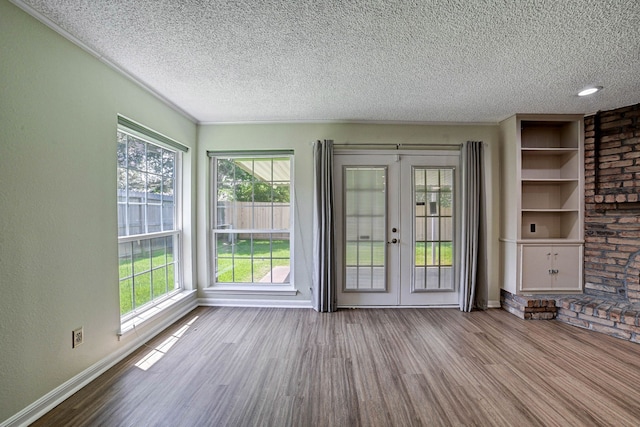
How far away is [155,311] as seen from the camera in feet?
8.70

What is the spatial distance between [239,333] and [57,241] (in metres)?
1.72

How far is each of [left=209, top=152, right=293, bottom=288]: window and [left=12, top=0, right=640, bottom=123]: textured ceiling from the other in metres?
0.86

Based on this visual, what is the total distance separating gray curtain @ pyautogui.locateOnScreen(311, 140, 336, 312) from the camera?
10.6 ft

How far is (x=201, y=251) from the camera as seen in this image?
3.44 m

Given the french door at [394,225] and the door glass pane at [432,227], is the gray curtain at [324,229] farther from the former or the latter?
the door glass pane at [432,227]

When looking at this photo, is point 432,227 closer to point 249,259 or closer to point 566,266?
point 566,266

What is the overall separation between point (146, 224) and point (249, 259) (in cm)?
130

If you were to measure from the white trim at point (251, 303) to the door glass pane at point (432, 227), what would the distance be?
1.55 metres

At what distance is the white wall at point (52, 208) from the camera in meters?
1.46

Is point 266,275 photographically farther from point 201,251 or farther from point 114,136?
point 114,136

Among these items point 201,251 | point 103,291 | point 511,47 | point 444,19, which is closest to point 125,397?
point 103,291

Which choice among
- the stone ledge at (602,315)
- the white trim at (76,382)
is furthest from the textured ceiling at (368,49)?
the white trim at (76,382)

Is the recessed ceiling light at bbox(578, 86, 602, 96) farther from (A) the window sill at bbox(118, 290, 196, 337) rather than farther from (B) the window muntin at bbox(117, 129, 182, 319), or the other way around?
(A) the window sill at bbox(118, 290, 196, 337)

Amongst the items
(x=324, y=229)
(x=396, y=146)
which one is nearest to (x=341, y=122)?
(x=396, y=146)
